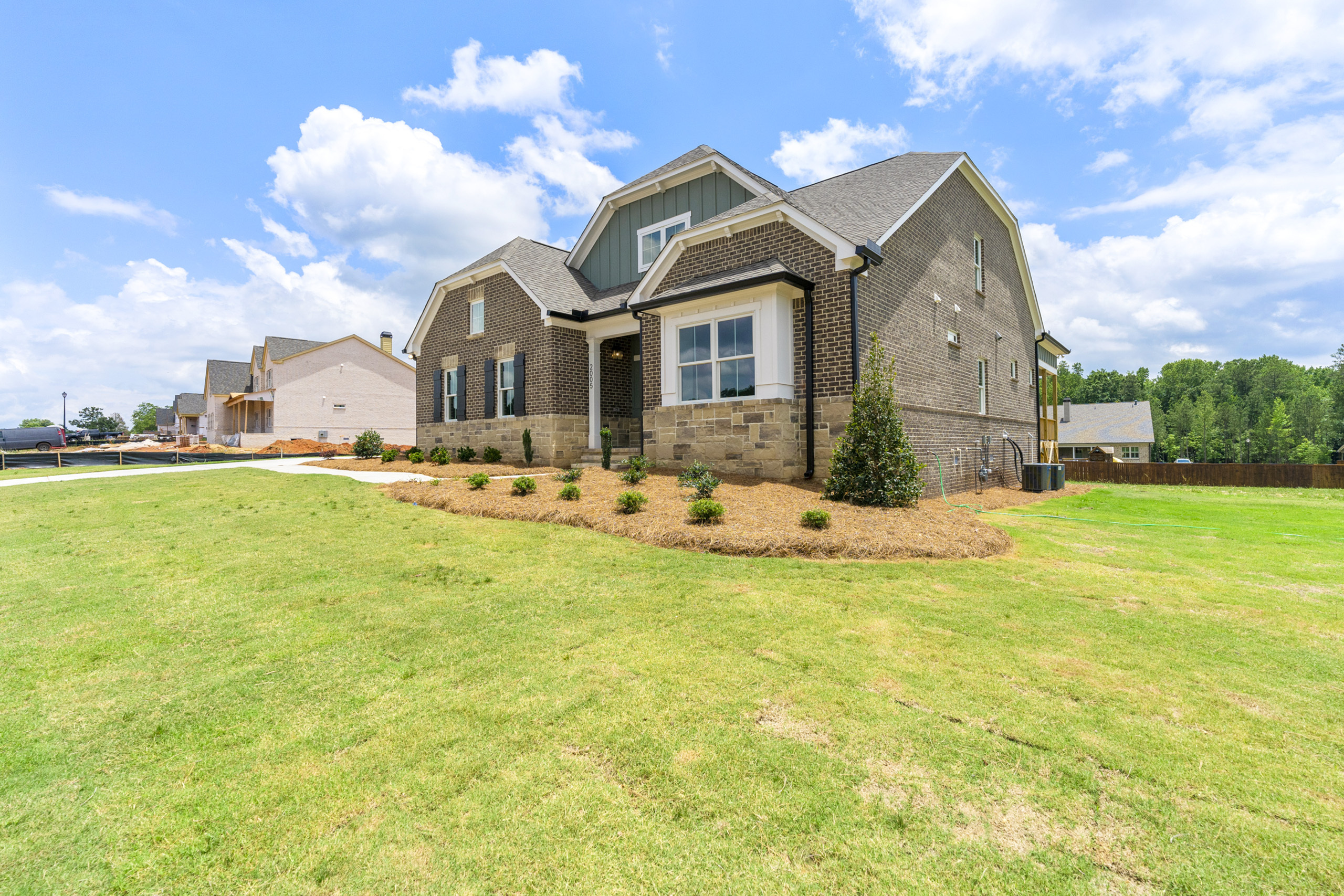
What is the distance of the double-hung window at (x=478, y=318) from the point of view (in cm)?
1766

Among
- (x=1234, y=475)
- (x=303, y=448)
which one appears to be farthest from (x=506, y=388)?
(x=1234, y=475)

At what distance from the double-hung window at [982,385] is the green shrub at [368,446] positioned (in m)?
19.3

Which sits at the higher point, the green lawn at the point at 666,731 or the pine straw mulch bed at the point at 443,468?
the pine straw mulch bed at the point at 443,468

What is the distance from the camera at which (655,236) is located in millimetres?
15656

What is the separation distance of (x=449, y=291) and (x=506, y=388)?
15.3ft

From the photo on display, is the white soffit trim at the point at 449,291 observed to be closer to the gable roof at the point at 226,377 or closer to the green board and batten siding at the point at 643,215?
the green board and batten siding at the point at 643,215

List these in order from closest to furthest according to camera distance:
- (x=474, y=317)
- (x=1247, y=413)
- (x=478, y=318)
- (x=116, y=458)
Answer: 1. (x=478, y=318)
2. (x=474, y=317)
3. (x=116, y=458)
4. (x=1247, y=413)

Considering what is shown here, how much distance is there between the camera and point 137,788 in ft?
7.57

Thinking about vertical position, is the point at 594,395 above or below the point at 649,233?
below

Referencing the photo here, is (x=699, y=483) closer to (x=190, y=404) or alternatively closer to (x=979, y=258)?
(x=979, y=258)

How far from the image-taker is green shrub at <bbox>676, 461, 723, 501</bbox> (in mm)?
8414

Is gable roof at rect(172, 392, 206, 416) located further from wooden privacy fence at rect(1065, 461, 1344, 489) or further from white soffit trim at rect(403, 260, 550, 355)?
wooden privacy fence at rect(1065, 461, 1344, 489)

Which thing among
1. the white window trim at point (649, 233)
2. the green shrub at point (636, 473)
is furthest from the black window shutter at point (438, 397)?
the green shrub at point (636, 473)

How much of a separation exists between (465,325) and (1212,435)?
251ft
